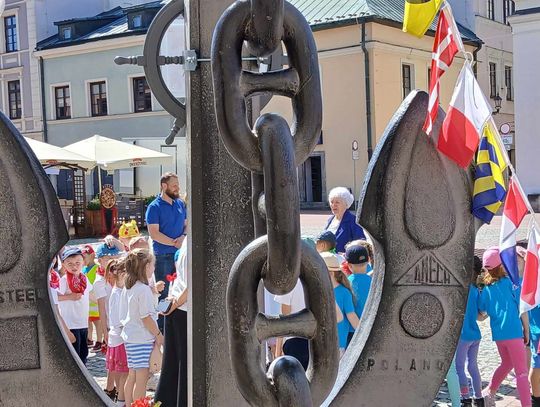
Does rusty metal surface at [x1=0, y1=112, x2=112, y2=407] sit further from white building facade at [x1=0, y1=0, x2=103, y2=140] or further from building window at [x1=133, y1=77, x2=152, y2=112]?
white building facade at [x1=0, y1=0, x2=103, y2=140]

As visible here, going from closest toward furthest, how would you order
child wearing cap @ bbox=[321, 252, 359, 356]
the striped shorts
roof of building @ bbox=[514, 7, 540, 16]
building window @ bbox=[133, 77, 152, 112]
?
child wearing cap @ bbox=[321, 252, 359, 356]
the striped shorts
roof of building @ bbox=[514, 7, 540, 16]
building window @ bbox=[133, 77, 152, 112]

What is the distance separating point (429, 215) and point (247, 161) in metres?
0.72

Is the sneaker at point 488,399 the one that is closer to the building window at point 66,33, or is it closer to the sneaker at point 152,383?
the sneaker at point 152,383

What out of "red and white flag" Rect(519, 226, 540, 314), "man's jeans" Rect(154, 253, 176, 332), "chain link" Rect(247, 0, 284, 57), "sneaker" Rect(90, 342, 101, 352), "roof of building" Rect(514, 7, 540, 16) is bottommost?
"sneaker" Rect(90, 342, 101, 352)

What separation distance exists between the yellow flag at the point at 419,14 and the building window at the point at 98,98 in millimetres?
29280

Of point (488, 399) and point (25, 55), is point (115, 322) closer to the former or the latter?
point (488, 399)

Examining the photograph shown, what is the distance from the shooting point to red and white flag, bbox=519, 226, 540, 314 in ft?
10.4

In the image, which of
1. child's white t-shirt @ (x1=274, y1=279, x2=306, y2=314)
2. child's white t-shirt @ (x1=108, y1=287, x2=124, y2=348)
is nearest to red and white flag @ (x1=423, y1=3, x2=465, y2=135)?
child's white t-shirt @ (x1=274, y1=279, x2=306, y2=314)

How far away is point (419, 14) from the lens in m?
2.26

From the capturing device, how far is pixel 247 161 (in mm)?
1420

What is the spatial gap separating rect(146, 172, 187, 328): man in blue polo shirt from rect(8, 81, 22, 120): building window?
27781 millimetres

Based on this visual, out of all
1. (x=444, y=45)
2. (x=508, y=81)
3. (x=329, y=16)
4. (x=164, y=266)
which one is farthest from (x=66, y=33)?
(x=444, y=45)

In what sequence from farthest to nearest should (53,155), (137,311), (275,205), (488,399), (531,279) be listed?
(53,155)
(488,399)
(137,311)
(531,279)
(275,205)

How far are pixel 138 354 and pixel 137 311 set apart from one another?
28 cm
